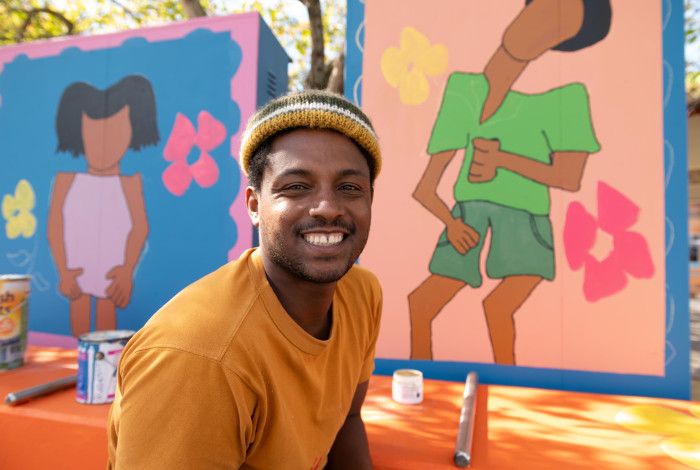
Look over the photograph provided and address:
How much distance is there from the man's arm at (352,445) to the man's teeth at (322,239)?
62 centimetres

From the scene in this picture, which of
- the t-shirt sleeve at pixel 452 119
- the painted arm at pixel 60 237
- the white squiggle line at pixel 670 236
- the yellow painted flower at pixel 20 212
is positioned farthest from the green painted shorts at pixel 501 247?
the yellow painted flower at pixel 20 212

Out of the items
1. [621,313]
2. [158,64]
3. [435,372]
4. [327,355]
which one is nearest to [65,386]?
[327,355]

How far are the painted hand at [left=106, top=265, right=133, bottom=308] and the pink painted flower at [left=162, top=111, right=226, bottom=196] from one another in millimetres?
568

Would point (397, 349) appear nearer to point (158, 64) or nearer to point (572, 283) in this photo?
point (572, 283)

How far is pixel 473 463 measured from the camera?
144 cm

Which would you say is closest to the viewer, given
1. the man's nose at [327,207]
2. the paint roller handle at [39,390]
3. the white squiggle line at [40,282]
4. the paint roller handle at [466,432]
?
the man's nose at [327,207]

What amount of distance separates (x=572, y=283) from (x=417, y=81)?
125 cm

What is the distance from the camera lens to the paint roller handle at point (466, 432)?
55.1 inches

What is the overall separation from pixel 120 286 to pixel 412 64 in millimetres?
2106

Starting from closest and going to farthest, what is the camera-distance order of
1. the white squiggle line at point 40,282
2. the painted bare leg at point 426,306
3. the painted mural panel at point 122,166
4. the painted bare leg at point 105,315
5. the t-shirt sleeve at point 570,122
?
1. the t-shirt sleeve at point 570,122
2. the painted bare leg at point 426,306
3. the painted mural panel at point 122,166
4. the painted bare leg at point 105,315
5. the white squiggle line at point 40,282

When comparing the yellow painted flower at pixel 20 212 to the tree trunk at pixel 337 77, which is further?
the tree trunk at pixel 337 77

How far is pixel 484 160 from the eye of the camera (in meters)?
2.37

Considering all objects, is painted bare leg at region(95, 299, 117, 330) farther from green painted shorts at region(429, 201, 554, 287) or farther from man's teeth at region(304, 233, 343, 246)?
man's teeth at region(304, 233, 343, 246)

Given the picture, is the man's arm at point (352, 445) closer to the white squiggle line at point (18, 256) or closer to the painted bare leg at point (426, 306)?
the painted bare leg at point (426, 306)
